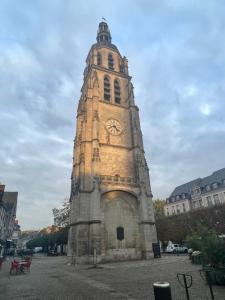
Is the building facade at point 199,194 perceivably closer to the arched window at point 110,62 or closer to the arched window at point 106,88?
the arched window at point 106,88

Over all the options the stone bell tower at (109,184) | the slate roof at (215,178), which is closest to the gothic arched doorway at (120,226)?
the stone bell tower at (109,184)

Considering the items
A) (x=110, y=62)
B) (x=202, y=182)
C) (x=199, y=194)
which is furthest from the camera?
(x=202, y=182)

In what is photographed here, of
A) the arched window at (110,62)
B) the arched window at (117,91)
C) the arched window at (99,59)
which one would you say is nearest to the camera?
the arched window at (117,91)

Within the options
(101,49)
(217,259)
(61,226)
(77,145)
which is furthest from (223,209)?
(101,49)

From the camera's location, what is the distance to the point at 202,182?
52.6 metres

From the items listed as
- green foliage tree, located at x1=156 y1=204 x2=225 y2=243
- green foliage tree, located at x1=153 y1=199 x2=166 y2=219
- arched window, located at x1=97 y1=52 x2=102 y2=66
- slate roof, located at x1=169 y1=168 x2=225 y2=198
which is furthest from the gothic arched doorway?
green foliage tree, located at x1=153 y1=199 x2=166 y2=219

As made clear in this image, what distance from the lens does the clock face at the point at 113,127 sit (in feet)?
108

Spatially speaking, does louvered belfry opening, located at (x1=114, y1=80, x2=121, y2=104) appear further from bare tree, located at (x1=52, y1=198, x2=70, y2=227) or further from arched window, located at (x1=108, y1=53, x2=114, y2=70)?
bare tree, located at (x1=52, y1=198, x2=70, y2=227)

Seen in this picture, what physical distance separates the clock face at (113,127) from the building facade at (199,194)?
25.0 meters

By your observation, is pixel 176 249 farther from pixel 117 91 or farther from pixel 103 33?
pixel 103 33

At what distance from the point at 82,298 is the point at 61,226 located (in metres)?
41.9

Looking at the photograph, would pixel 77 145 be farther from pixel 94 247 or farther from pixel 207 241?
pixel 207 241

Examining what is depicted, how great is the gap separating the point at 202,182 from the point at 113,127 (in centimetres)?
3014

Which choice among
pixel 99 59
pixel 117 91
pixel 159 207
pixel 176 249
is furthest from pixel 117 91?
pixel 159 207
